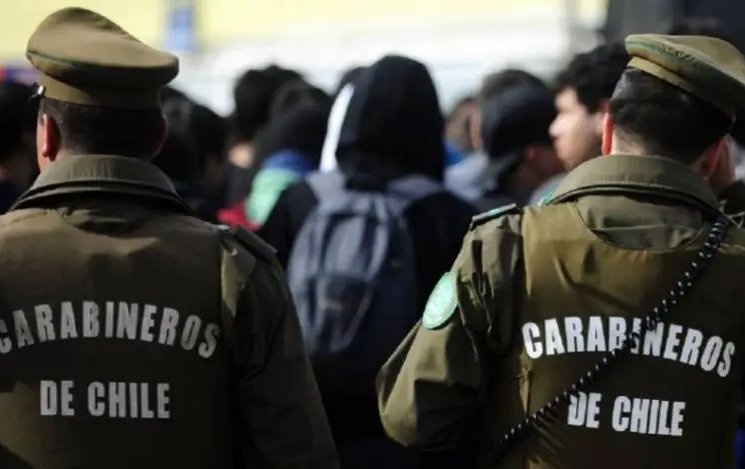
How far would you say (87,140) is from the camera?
322 cm

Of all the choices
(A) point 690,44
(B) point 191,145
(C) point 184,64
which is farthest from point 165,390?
(C) point 184,64

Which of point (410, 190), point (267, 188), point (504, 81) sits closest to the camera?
point (410, 190)

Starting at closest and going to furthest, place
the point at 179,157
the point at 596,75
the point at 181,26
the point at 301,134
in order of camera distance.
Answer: the point at 596,75 < the point at 179,157 < the point at 301,134 < the point at 181,26

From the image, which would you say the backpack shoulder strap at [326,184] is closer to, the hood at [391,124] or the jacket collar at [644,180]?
the hood at [391,124]

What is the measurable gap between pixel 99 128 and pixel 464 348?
0.81 metres

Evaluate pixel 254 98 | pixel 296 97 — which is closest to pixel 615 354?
pixel 296 97

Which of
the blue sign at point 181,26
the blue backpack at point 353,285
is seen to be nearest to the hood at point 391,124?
the blue backpack at point 353,285

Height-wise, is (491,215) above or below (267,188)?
above

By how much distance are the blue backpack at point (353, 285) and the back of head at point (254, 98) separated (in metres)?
2.43

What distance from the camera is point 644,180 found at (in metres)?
3.18

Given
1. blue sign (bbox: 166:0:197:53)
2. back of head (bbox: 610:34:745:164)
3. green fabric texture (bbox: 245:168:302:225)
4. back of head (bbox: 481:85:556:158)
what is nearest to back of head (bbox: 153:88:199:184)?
green fabric texture (bbox: 245:168:302:225)

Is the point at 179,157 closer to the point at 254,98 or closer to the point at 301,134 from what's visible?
the point at 301,134

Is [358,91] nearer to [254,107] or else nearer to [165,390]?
[165,390]

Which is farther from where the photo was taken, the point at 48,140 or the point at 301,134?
the point at 301,134
